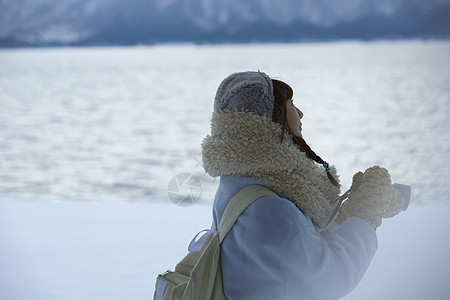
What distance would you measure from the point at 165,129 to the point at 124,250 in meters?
7.20

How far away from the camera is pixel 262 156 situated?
933 mm

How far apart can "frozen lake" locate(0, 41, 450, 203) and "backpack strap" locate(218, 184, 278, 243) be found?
0.53 feet

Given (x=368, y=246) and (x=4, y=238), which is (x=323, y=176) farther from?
(x=4, y=238)

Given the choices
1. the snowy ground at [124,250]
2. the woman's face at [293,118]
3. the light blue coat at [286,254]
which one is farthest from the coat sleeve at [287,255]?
the snowy ground at [124,250]

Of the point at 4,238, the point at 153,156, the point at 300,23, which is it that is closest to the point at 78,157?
the point at 153,156

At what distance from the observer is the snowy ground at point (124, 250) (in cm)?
227

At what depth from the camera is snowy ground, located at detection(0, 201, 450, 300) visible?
2.27 meters

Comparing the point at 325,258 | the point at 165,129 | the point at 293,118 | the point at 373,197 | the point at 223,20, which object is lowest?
the point at 325,258

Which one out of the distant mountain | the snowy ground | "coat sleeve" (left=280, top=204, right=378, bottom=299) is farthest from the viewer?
the distant mountain

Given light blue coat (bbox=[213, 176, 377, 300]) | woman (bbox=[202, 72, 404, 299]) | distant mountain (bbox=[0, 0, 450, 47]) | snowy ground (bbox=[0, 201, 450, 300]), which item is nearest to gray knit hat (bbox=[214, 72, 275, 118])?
woman (bbox=[202, 72, 404, 299])

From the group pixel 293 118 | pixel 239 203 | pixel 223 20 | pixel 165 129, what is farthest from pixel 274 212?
pixel 223 20

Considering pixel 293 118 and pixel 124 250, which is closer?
pixel 293 118

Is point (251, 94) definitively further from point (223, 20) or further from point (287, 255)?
A: point (223, 20)

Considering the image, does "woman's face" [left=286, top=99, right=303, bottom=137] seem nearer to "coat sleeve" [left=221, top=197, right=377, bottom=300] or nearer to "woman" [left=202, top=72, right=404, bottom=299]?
"woman" [left=202, top=72, right=404, bottom=299]
